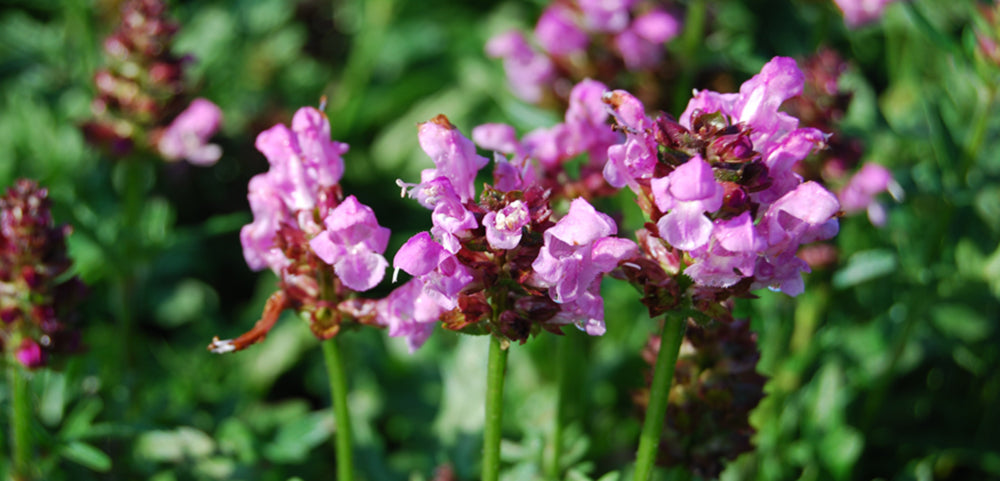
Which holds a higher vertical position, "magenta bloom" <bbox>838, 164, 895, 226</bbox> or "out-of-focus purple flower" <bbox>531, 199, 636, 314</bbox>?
"out-of-focus purple flower" <bbox>531, 199, 636, 314</bbox>

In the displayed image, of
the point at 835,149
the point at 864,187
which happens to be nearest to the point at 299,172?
the point at 835,149

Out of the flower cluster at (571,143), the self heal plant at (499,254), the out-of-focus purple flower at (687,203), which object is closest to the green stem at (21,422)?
the self heal plant at (499,254)

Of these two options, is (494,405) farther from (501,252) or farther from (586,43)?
(586,43)

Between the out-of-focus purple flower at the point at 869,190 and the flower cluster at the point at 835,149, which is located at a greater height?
the flower cluster at the point at 835,149

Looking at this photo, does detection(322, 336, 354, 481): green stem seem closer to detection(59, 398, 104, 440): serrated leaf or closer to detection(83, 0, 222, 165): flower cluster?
detection(59, 398, 104, 440): serrated leaf

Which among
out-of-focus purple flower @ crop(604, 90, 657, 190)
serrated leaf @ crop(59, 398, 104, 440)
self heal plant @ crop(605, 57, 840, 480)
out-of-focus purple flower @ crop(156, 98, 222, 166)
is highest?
out-of-focus purple flower @ crop(156, 98, 222, 166)

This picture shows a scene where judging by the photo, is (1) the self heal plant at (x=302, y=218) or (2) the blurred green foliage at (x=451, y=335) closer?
(1) the self heal plant at (x=302, y=218)

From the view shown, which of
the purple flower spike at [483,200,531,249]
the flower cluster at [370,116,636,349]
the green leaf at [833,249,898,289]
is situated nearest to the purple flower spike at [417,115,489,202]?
the flower cluster at [370,116,636,349]

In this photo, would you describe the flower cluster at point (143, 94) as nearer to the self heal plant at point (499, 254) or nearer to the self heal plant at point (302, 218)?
the self heal plant at point (302, 218)
